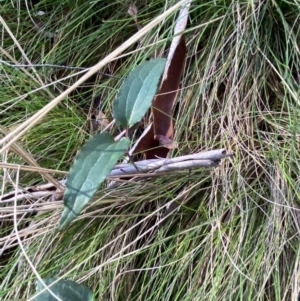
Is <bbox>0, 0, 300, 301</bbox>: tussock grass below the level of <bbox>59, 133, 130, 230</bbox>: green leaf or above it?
below


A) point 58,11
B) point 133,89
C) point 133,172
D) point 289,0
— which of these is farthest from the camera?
point 58,11

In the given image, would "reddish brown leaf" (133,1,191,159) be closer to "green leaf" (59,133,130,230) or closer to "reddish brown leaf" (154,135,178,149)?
"reddish brown leaf" (154,135,178,149)

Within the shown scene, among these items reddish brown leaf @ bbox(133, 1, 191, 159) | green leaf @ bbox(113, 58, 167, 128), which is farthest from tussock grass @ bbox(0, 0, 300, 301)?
green leaf @ bbox(113, 58, 167, 128)

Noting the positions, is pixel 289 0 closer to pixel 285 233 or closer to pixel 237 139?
pixel 237 139

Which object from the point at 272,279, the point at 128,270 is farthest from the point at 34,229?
the point at 272,279

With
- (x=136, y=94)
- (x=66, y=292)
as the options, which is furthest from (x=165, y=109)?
(x=66, y=292)

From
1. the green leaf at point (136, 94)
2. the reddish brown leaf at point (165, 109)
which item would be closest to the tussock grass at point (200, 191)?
the reddish brown leaf at point (165, 109)
